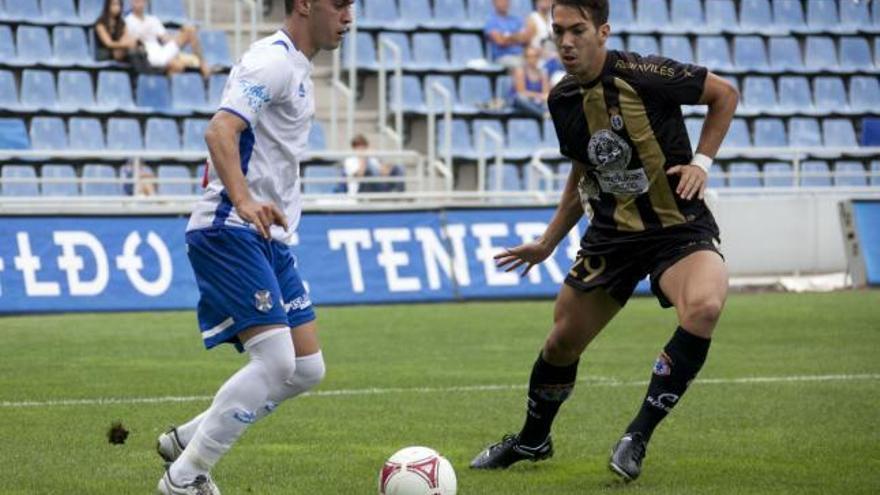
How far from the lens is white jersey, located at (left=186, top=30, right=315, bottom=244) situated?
7.21 m

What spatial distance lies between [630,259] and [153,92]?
1577 centimetres

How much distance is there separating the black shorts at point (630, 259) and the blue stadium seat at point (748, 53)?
2121 cm

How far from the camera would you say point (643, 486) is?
808 centimetres

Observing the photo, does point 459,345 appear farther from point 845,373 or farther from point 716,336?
point 845,373

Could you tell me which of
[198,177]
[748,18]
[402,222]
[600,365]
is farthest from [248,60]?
[748,18]

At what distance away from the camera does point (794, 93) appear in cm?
2903

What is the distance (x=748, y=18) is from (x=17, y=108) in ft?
43.2

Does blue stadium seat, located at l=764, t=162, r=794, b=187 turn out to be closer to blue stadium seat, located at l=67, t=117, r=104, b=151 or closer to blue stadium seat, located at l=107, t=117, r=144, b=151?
blue stadium seat, located at l=107, t=117, r=144, b=151

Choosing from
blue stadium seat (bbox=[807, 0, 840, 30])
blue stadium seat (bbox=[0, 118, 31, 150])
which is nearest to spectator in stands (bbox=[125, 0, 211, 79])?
blue stadium seat (bbox=[0, 118, 31, 150])

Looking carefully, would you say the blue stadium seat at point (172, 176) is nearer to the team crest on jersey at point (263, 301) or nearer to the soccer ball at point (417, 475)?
the soccer ball at point (417, 475)

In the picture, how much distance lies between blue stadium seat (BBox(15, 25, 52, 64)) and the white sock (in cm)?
1667

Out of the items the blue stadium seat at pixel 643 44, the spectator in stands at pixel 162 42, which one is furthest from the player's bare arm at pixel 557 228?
the blue stadium seat at pixel 643 44

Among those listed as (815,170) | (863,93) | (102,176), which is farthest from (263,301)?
(863,93)

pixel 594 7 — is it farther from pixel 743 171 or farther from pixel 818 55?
pixel 818 55
